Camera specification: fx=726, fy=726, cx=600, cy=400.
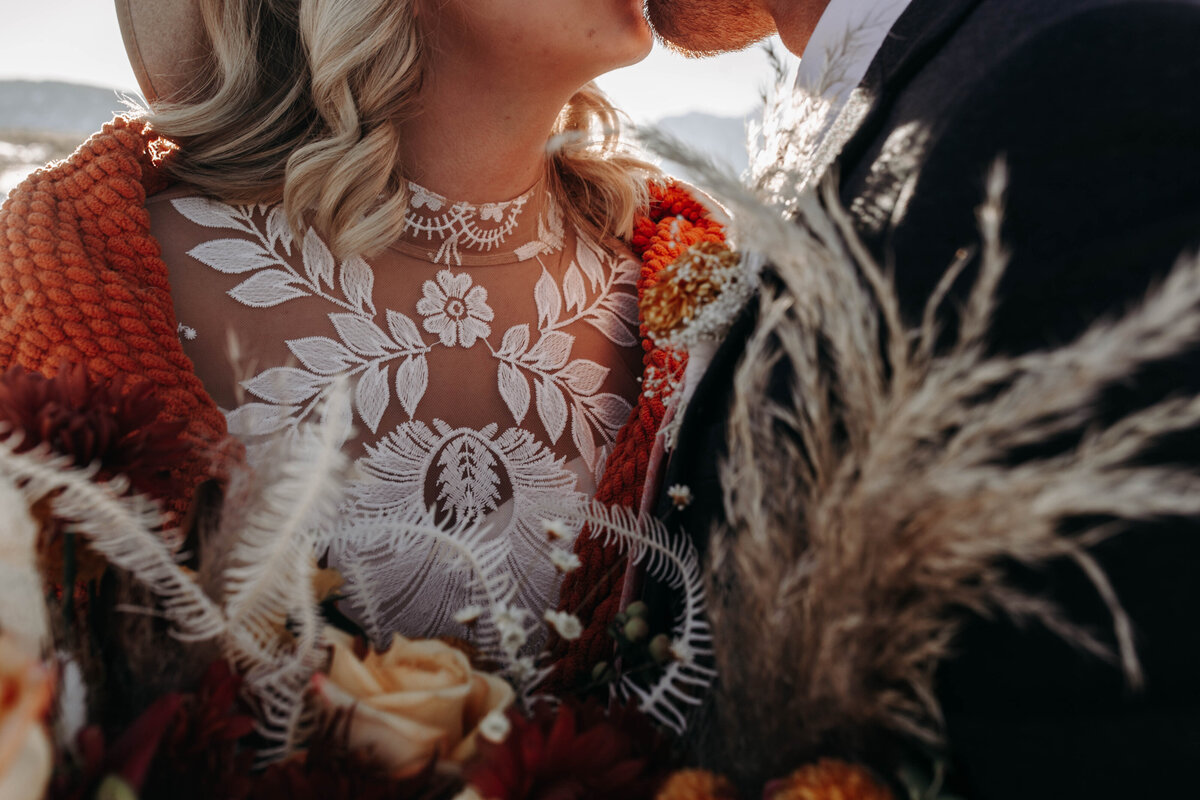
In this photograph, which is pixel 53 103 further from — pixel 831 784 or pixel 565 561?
pixel 831 784

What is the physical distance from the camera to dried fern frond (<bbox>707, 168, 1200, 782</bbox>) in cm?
27

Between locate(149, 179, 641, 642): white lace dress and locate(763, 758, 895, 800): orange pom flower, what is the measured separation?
639 mm

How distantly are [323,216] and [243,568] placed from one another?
830 mm

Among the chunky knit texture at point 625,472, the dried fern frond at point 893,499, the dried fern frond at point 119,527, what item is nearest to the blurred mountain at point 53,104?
the chunky knit texture at point 625,472

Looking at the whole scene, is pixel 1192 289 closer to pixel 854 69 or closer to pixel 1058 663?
pixel 1058 663

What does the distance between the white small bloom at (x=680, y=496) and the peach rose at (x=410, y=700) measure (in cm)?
25

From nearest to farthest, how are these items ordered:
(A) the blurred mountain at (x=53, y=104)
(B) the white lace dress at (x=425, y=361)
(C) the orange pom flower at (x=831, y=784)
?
(C) the orange pom flower at (x=831, y=784), (B) the white lace dress at (x=425, y=361), (A) the blurred mountain at (x=53, y=104)

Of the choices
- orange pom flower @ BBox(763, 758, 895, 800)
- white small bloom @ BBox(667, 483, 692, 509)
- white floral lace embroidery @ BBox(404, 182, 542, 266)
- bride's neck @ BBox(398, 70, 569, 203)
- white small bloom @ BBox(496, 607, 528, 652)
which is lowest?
white small bloom @ BBox(496, 607, 528, 652)

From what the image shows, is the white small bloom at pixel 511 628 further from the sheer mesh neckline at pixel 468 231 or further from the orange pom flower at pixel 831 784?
the sheer mesh neckline at pixel 468 231

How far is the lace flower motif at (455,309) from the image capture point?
46.2 inches

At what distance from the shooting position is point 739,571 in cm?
41

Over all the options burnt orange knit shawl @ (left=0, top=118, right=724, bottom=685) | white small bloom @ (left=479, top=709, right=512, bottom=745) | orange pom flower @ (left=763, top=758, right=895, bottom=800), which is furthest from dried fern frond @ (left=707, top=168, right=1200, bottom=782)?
burnt orange knit shawl @ (left=0, top=118, right=724, bottom=685)

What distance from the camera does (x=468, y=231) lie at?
1260 mm

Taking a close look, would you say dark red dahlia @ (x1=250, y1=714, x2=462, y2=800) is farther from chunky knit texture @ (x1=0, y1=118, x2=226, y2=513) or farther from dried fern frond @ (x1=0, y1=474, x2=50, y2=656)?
chunky knit texture @ (x1=0, y1=118, x2=226, y2=513)
